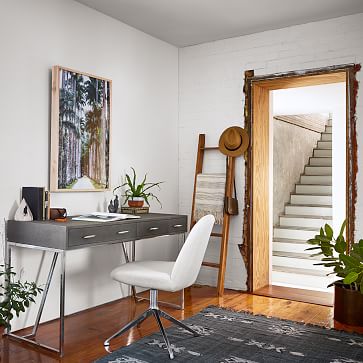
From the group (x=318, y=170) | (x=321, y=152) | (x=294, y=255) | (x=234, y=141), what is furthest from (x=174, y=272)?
(x=321, y=152)

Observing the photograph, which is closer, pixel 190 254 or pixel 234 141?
pixel 190 254

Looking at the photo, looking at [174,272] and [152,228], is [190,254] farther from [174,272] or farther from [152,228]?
[152,228]

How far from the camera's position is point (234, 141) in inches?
178

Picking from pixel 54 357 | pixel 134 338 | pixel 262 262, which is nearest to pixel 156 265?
pixel 134 338

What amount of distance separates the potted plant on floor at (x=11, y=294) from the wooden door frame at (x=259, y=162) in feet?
7.23

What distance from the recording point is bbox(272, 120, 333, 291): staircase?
17.4 feet

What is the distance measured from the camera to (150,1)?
148 inches

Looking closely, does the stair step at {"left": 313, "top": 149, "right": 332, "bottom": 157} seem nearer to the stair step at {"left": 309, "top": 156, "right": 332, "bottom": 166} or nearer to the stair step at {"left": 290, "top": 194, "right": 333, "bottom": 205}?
the stair step at {"left": 309, "top": 156, "right": 332, "bottom": 166}

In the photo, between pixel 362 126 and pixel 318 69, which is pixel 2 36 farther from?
pixel 362 126

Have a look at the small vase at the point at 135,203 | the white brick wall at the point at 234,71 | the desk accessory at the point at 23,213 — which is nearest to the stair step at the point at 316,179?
the white brick wall at the point at 234,71

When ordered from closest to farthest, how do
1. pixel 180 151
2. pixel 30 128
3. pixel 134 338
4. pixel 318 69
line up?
1. pixel 134 338
2. pixel 30 128
3. pixel 318 69
4. pixel 180 151

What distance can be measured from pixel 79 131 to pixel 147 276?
1.41 m

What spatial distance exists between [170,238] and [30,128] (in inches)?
81.6

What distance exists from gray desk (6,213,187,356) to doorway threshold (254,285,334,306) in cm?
157
